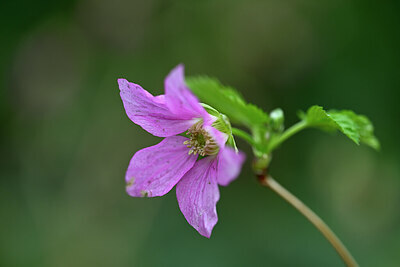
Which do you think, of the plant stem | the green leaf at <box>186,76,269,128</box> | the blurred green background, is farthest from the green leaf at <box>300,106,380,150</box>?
the blurred green background

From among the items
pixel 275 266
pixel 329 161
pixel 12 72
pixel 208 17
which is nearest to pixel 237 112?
pixel 275 266

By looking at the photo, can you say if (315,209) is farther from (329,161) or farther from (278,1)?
(278,1)

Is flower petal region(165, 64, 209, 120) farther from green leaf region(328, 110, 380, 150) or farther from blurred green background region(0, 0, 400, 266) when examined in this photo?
blurred green background region(0, 0, 400, 266)

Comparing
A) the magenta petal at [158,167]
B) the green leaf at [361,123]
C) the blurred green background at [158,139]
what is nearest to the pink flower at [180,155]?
the magenta petal at [158,167]

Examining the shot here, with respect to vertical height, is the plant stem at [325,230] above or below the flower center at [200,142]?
below

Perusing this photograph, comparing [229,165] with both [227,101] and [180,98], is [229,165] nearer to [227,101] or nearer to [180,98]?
[180,98]

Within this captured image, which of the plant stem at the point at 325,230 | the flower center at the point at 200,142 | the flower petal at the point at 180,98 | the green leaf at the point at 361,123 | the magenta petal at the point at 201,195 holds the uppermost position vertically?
the flower petal at the point at 180,98

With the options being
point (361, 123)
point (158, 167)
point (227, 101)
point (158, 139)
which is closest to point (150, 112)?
point (158, 167)

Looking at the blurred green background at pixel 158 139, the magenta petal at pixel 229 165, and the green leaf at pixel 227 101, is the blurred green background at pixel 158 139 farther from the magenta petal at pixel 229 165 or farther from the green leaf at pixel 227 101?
the magenta petal at pixel 229 165
